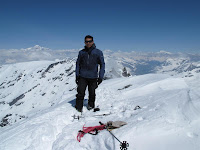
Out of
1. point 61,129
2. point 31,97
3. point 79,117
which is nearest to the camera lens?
point 61,129

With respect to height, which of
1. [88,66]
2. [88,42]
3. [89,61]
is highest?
[88,42]

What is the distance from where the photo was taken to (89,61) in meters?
5.96

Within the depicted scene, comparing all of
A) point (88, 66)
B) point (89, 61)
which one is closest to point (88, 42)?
point (89, 61)

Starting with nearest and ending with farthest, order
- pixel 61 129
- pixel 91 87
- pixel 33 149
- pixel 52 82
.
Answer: pixel 33 149
pixel 61 129
pixel 91 87
pixel 52 82

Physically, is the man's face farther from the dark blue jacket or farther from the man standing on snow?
the dark blue jacket

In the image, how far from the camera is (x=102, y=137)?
3621 mm

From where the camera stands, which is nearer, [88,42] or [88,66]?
[88,42]

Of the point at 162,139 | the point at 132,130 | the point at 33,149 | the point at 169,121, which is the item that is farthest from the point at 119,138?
the point at 33,149

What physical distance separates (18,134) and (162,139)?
4.07m

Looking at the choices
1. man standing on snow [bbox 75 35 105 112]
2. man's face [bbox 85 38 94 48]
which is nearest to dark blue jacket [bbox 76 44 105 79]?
man standing on snow [bbox 75 35 105 112]

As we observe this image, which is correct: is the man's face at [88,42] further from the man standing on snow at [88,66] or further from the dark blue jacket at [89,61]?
the dark blue jacket at [89,61]

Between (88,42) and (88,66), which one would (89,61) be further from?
(88,42)

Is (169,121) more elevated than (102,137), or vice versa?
(169,121)

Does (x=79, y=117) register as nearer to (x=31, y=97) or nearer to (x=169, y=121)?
(x=169, y=121)
